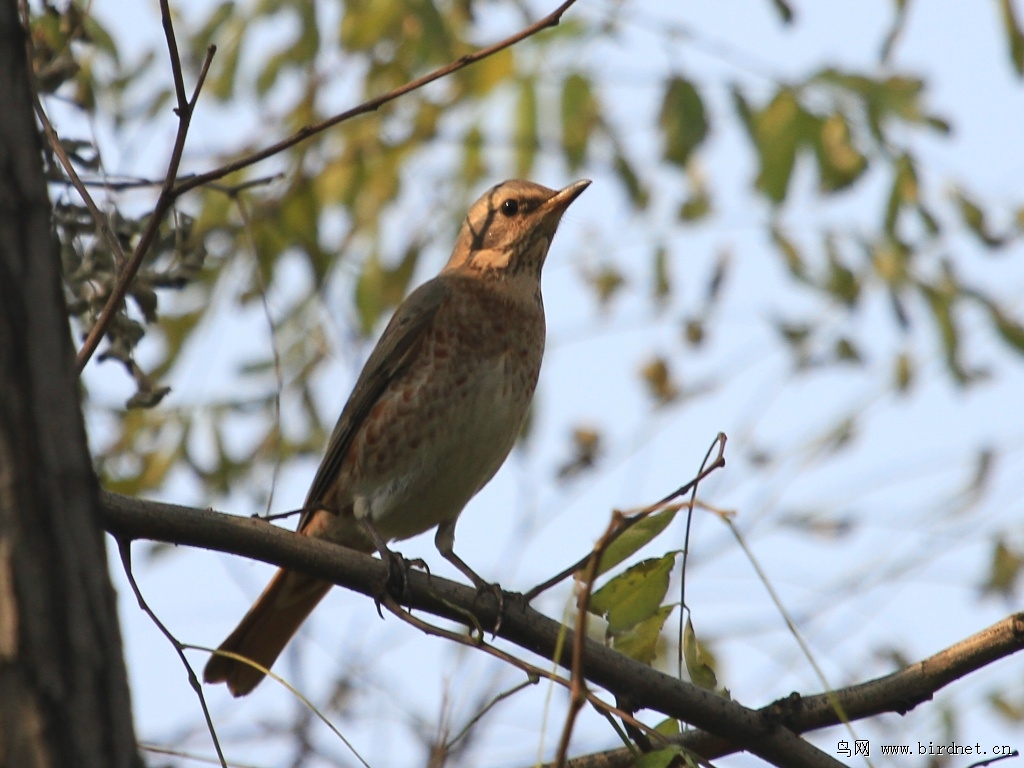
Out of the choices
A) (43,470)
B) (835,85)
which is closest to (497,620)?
(43,470)

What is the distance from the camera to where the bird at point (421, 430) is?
5.05 meters

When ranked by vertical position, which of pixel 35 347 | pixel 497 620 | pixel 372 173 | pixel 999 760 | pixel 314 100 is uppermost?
pixel 314 100

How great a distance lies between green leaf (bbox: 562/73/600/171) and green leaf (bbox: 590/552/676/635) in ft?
10.6

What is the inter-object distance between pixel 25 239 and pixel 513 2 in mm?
5186

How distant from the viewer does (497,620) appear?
11.5 ft

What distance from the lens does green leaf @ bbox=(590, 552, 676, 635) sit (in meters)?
2.89

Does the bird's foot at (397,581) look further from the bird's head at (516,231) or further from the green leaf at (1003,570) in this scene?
the green leaf at (1003,570)

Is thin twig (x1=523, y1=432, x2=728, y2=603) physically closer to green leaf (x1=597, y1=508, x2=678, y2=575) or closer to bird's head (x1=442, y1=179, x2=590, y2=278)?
green leaf (x1=597, y1=508, x2=678, y2=575)

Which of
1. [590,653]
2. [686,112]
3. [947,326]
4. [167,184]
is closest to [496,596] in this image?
[590,653]

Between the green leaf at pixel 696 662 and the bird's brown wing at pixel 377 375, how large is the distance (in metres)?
2.46

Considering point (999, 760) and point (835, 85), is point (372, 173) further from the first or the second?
point (999, 760)

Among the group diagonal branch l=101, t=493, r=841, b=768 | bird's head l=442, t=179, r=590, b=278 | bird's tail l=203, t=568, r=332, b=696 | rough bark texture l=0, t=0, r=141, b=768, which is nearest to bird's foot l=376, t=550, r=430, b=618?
diagonal branch l=101, t=493, r=841, b=768

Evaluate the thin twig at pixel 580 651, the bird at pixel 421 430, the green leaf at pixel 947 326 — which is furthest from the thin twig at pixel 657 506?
the green leaf at pixel 947 326

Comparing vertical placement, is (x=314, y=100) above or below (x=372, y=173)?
above
